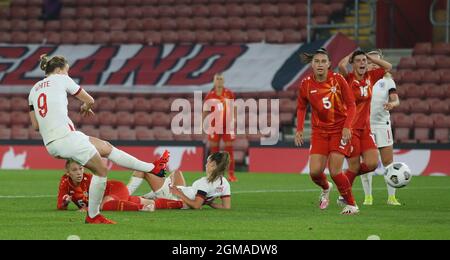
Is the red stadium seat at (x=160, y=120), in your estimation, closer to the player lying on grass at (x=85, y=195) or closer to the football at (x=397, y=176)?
the football at (x=397, y=176)

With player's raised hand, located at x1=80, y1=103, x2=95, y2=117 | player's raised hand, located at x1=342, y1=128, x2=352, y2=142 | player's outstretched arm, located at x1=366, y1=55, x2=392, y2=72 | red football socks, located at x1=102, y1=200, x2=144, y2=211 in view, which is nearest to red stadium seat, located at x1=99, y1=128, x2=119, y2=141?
red football socks, located at x1=102, y1=200, x2=144, y2=211

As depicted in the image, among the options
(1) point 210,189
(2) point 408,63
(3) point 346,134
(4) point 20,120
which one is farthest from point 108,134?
(3) point 346,134

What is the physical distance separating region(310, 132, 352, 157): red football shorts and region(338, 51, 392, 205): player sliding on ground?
92 centimetres

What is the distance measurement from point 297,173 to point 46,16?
1074 centimetres

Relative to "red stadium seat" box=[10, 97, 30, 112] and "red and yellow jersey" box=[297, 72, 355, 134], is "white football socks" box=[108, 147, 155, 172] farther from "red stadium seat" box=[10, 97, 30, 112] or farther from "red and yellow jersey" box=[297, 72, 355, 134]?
"red stadium seat" box=[10, 97, 30, 112]

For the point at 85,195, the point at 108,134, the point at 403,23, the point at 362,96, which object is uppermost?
the point at 403,23

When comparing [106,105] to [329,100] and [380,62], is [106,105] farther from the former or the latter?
[329,100]

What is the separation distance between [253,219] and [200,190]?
1.75 m

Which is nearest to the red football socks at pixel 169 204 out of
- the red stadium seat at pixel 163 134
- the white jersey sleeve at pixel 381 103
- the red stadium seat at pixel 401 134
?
the white jersey sleeve at pixel 381 103

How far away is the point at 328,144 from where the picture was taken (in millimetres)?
13633

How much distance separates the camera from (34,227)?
452 inches

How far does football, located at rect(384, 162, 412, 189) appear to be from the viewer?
14953 millimetres
